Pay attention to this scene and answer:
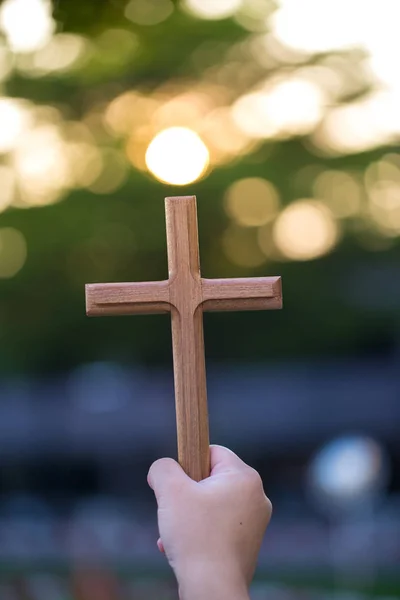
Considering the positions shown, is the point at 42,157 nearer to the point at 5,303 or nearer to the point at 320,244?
the point at 5,303

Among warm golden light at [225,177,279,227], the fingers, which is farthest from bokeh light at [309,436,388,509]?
the fingers

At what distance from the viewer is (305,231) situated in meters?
5.20

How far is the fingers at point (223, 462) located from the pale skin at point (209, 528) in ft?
0.03

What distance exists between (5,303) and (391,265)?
232 centimetres

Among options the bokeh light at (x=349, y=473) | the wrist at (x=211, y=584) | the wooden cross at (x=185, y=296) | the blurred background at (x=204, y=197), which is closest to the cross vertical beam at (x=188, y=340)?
the wooden cross at (x=185, y=296)

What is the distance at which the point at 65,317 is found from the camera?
16.8 feet

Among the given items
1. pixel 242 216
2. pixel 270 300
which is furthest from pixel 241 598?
pixel 242 216

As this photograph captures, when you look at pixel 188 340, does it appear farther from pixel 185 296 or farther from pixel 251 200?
pixel 251 200

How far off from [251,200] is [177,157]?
50 centimetres

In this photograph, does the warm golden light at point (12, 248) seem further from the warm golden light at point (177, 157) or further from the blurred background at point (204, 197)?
the warm golden light at point (177, 157)

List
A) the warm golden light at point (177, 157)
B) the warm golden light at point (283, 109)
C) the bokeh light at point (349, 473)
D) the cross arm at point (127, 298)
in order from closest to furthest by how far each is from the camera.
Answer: the cross arm at point (127, 298) → the warm golden light at point (177, 157) → the warm golden light at point (283, 109) → the bokeh light at point (349, 473)

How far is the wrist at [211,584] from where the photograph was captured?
3.40 ft

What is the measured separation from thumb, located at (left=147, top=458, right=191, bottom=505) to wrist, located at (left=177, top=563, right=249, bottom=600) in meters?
0.09

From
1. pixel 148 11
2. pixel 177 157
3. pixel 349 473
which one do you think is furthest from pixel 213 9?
pixel 349 473
